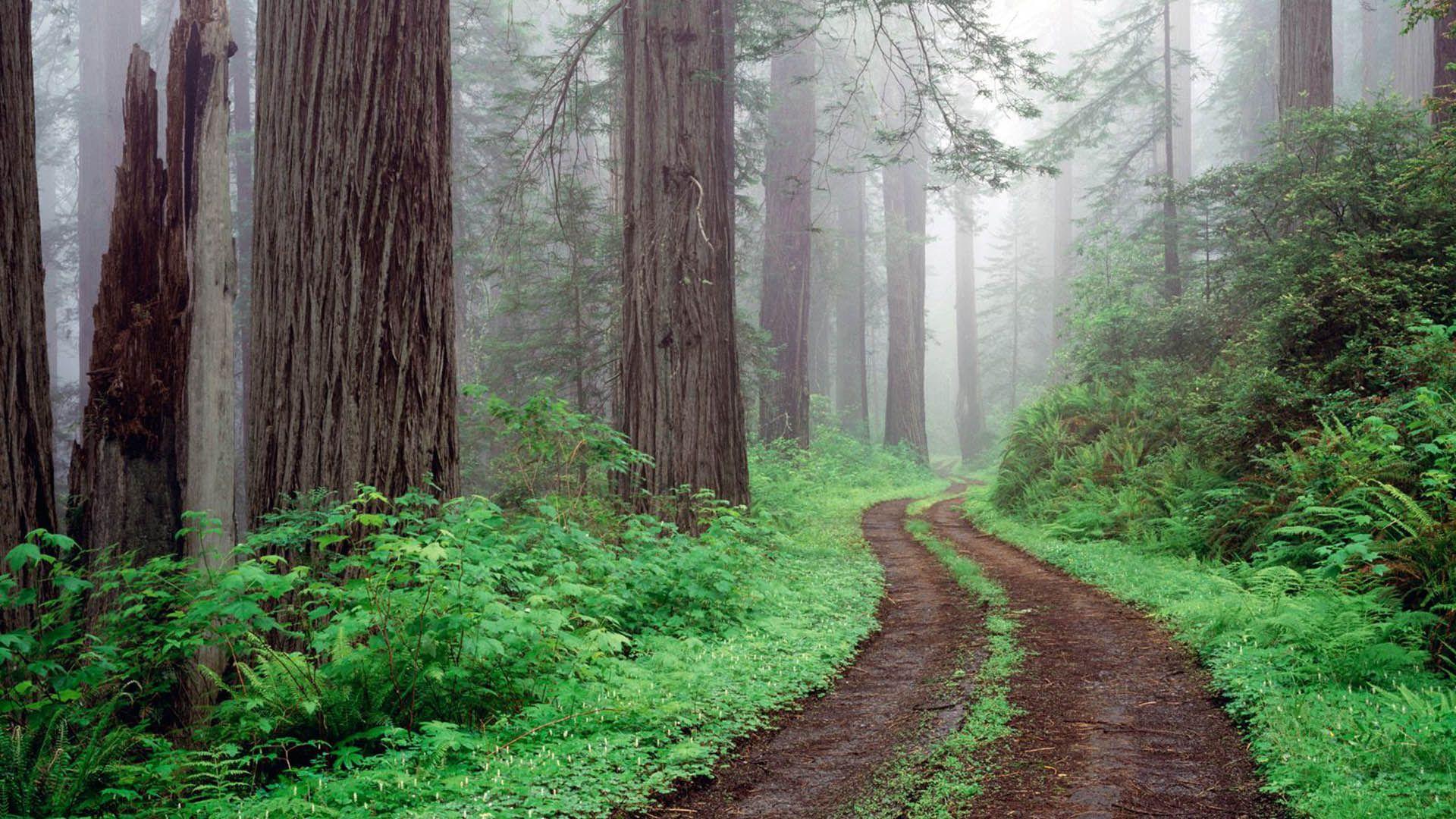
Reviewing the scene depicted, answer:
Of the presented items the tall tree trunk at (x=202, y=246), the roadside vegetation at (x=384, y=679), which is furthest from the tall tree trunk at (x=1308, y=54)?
the tall tree trunk at (x=202, y=246)

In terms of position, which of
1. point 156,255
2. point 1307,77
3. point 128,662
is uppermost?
point 1307,77

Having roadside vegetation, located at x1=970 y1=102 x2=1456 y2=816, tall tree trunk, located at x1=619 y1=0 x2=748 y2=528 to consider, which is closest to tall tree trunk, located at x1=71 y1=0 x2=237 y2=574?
tall tree trunk, located at x1=619 y1=0 x2=748 y2=528

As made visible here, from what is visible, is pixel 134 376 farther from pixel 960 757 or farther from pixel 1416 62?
pixel 1416 62

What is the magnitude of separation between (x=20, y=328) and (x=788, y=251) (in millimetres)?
17170

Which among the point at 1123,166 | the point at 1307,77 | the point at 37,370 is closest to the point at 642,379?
the point at 37,370

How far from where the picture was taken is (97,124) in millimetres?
25812

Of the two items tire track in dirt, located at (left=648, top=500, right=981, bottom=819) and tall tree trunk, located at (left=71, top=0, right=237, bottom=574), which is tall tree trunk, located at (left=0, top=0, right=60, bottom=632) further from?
tire track in dirt, located at (left=648, top=500, right=981, bottom=819)

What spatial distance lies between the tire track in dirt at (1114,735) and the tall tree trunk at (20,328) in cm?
461

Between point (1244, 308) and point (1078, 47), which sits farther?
point (1078, 47)

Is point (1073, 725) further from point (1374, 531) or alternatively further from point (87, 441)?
point (87, 441)

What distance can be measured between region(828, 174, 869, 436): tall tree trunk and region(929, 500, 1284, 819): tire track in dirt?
75.9 feet

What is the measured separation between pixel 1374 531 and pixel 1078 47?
4969 centimetres

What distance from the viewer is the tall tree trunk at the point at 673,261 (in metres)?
9.41

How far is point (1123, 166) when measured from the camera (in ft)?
79.6
